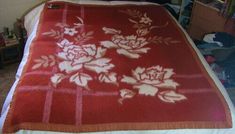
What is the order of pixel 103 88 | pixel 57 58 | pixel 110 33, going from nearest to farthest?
pixel 103 88 → pixel 57 58 → pixel 110 33

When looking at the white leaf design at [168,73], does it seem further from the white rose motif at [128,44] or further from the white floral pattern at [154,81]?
the white rose motif at [128,44]

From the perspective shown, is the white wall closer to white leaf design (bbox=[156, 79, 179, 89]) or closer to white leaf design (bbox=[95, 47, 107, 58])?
white leaf design (bbox=[95, 47, 107, 58])

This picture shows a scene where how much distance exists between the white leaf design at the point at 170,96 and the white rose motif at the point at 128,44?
0.42 metres

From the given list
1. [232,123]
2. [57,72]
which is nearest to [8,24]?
[57,72]

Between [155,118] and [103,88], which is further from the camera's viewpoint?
[103,88]

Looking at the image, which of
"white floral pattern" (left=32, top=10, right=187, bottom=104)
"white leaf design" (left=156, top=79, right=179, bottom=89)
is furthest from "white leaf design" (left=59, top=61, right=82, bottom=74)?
"white leaf design" (left=156, top=79, right=179, bottom=89)

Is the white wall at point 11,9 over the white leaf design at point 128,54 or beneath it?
over

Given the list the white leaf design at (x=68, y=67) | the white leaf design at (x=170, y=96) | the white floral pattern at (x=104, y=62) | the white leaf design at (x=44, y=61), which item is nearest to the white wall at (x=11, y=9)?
the white floral pattern at (x=104, y=62)

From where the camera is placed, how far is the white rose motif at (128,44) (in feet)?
6.36

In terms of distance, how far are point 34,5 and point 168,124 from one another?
2.07 m

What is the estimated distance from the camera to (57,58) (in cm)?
180

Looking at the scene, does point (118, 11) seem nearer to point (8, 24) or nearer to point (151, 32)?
point (151, 32)

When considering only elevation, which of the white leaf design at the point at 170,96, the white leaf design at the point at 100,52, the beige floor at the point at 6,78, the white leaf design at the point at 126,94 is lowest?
the beige floor at the point at 6,78

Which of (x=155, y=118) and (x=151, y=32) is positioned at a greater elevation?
(x=151, y=32)
